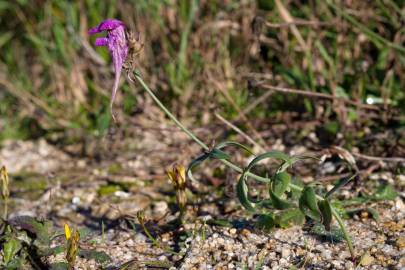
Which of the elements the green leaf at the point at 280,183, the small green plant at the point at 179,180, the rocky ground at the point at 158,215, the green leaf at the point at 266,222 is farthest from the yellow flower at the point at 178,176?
the green leaf at the point at 280,183

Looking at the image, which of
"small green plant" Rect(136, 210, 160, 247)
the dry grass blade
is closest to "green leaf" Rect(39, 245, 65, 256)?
"small green plant" Rect(136, 210, 160, 247)

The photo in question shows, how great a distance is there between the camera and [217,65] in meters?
2.81

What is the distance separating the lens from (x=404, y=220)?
189 cm

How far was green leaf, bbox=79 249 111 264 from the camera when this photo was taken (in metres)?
1.80

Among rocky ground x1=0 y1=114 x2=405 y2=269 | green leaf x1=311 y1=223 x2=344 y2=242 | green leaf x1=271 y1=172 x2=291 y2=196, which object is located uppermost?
green leaf x1=271 y1=172 x2=291 y2=196

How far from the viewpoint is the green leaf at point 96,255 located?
70.9 inches

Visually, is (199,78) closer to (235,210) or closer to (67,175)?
(67,175)

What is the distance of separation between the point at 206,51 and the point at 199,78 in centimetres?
14

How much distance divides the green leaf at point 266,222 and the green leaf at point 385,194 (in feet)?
1.12

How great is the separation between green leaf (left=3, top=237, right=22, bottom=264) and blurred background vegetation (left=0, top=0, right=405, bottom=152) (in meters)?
0.88

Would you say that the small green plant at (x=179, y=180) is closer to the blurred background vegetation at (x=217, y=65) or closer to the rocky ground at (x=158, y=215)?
the rocky ground at (x=158, y=215)

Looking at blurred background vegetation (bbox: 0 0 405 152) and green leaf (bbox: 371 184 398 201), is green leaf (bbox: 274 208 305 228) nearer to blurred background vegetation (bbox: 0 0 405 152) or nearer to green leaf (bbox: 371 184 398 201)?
green leaf (bbox: 371 184 398 201)

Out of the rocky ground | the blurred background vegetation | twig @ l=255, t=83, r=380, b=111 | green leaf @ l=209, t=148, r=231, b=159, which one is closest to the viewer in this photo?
green leaf @ l=209, t=148, r=231, b=159

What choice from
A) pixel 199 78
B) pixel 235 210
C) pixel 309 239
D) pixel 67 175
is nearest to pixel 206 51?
pixel 199 78
